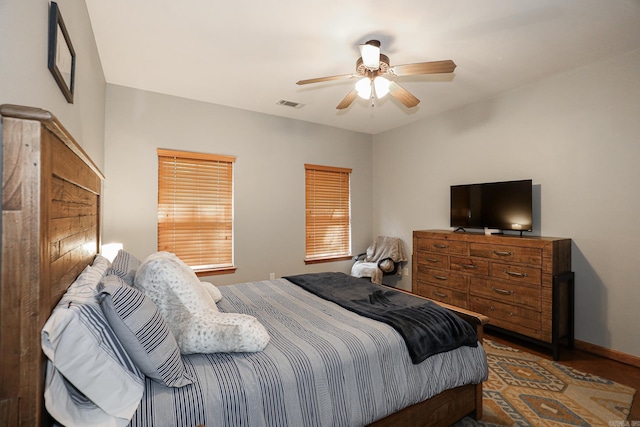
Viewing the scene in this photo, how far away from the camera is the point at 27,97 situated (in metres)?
1.08

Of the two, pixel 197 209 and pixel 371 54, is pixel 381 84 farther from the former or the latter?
pixel 197 209

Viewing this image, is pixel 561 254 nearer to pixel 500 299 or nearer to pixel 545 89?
pixel 500 299

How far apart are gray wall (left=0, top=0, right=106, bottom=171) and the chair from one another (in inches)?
141

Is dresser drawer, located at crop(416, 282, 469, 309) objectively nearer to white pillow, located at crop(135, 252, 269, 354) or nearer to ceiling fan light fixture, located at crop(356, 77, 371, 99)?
ceiling fan light fixture, located at crop(356, 77, 371, 99)

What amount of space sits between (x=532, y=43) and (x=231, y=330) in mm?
3167

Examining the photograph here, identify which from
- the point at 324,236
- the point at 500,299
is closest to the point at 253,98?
the point at 324,236

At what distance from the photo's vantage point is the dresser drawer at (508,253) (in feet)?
9.28

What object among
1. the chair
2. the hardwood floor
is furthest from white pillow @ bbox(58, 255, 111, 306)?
the chair

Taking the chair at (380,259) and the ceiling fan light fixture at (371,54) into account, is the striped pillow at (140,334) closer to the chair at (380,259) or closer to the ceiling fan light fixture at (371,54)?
the ceiling fan light fixture at (371,54)

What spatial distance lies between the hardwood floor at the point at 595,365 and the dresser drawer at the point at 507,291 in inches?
19.0

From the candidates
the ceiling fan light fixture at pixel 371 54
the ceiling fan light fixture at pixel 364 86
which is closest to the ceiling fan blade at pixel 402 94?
the ceiling fan light fixture at pixel 364 86

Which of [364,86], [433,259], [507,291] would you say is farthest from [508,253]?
[364,86]

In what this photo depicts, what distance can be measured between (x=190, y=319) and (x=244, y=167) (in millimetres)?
2912

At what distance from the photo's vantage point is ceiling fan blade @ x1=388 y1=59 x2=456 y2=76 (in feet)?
6.86
